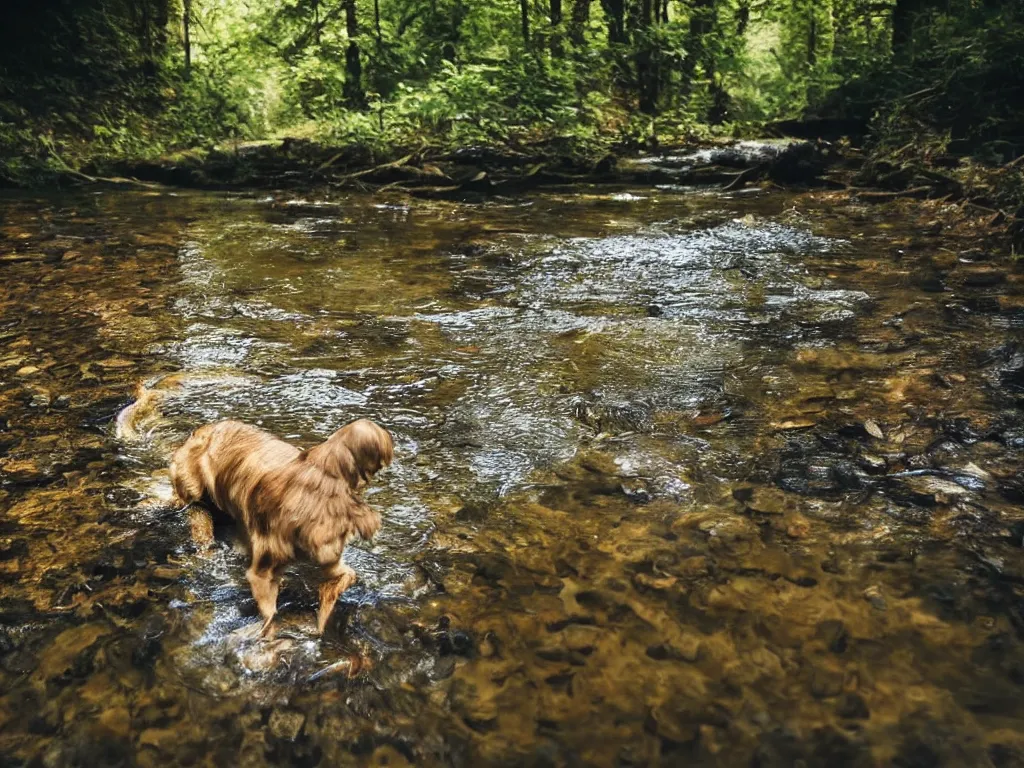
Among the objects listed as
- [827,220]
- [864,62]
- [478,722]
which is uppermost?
[864,62]

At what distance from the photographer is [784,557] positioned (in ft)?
9.27

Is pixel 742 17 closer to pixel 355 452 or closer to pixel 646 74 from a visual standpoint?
pixel 646 74

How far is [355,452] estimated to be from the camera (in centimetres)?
245

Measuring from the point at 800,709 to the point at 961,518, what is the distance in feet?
4.32

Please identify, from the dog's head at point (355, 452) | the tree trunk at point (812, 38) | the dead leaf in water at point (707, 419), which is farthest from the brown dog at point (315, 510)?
the tree trunk at point (812, 38)

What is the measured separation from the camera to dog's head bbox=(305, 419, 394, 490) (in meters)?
2.45

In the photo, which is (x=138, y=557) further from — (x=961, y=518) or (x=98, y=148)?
(x=98, y=148)

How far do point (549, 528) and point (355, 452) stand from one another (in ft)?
3.12

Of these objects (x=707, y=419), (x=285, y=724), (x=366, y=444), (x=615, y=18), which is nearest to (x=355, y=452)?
(x=366, y=444)

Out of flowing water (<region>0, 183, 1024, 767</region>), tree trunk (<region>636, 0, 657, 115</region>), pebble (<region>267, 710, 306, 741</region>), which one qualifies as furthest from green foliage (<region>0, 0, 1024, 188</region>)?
pebble (<region>267, 710, 306, 741</region>)

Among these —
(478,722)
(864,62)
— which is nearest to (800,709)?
(478,722)

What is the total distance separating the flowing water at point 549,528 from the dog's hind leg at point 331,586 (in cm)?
13

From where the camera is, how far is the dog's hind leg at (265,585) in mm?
2451

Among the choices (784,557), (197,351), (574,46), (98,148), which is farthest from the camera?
(574,46)
